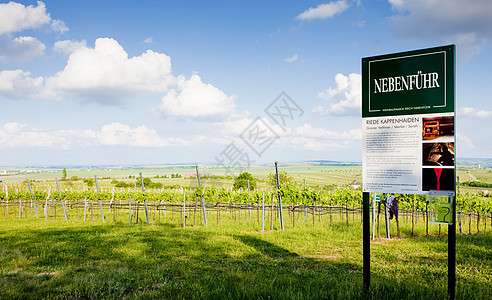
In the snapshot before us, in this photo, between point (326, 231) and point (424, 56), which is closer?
point (424, 56)

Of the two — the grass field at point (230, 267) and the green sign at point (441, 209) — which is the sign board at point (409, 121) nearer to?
the green sign at point (441, 209)

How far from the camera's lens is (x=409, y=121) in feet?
11.6

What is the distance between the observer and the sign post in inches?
132

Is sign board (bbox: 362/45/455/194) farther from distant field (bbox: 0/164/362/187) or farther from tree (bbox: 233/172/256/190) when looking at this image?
tree (bbox: 233/172/256/190)

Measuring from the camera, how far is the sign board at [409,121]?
336 cm

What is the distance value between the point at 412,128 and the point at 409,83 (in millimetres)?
530

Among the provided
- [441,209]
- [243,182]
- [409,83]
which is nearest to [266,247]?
[441,209]

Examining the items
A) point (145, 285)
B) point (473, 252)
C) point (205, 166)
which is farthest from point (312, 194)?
point (145, 285)

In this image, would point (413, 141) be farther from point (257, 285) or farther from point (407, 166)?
point (257, 285)

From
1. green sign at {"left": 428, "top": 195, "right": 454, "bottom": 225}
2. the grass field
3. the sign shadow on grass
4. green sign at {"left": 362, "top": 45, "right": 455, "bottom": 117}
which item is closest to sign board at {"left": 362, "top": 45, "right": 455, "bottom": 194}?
green sign at {"left": 362, "top": 45, "right": 455, "bottom": 117}

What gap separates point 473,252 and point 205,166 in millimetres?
10326

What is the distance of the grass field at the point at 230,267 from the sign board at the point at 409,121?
1.46 m

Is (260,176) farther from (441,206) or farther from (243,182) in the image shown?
(441,206)

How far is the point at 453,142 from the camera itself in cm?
330
